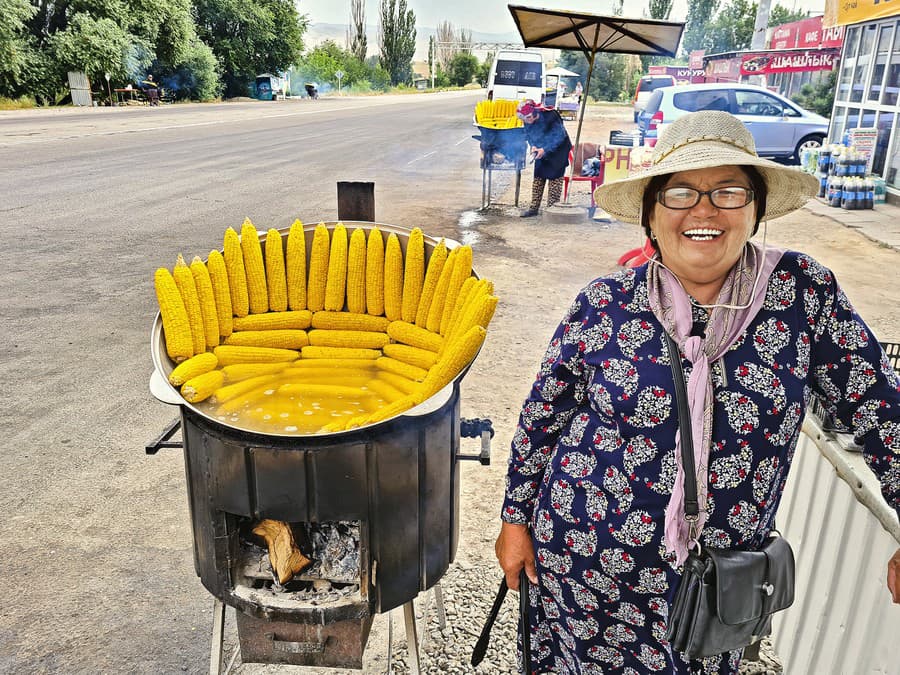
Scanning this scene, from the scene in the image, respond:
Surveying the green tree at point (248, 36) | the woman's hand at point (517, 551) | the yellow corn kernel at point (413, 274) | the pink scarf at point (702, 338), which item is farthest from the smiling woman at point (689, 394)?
the green tree at point (248, 36)

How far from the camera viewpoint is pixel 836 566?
2135 millimetres

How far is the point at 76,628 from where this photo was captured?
2832 mm

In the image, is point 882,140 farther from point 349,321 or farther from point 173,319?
point 173,319

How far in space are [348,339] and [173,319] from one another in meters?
0.63

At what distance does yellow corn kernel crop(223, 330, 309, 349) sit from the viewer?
2.54 meters

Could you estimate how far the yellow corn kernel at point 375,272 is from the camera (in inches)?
102

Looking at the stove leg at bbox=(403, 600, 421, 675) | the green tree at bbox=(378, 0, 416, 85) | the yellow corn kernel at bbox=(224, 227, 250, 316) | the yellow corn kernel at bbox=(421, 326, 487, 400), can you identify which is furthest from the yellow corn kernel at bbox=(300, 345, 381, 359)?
the green tree at bbox=(378, 0, 416, 85)

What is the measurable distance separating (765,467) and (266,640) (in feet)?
5.23

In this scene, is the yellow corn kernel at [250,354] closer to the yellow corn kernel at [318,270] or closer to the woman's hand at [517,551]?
the yellow corn kernel at [318,270]

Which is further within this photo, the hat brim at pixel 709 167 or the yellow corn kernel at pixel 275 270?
the yellow corn kernel at pixel 275 270

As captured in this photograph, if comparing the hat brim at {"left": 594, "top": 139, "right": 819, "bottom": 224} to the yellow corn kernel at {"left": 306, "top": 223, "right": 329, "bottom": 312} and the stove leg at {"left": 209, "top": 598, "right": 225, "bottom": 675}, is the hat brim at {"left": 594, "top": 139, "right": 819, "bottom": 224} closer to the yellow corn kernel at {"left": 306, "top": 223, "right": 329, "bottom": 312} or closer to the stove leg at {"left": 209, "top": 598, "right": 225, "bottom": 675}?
the yellow corn kernel at {"left": 306, "top": 223, "right": 329, "bottom": 312}

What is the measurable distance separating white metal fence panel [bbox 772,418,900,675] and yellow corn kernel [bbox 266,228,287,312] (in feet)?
6.11

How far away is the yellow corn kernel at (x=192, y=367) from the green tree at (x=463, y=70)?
291 feet

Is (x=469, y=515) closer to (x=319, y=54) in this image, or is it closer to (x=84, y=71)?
(x=84, y=71)
